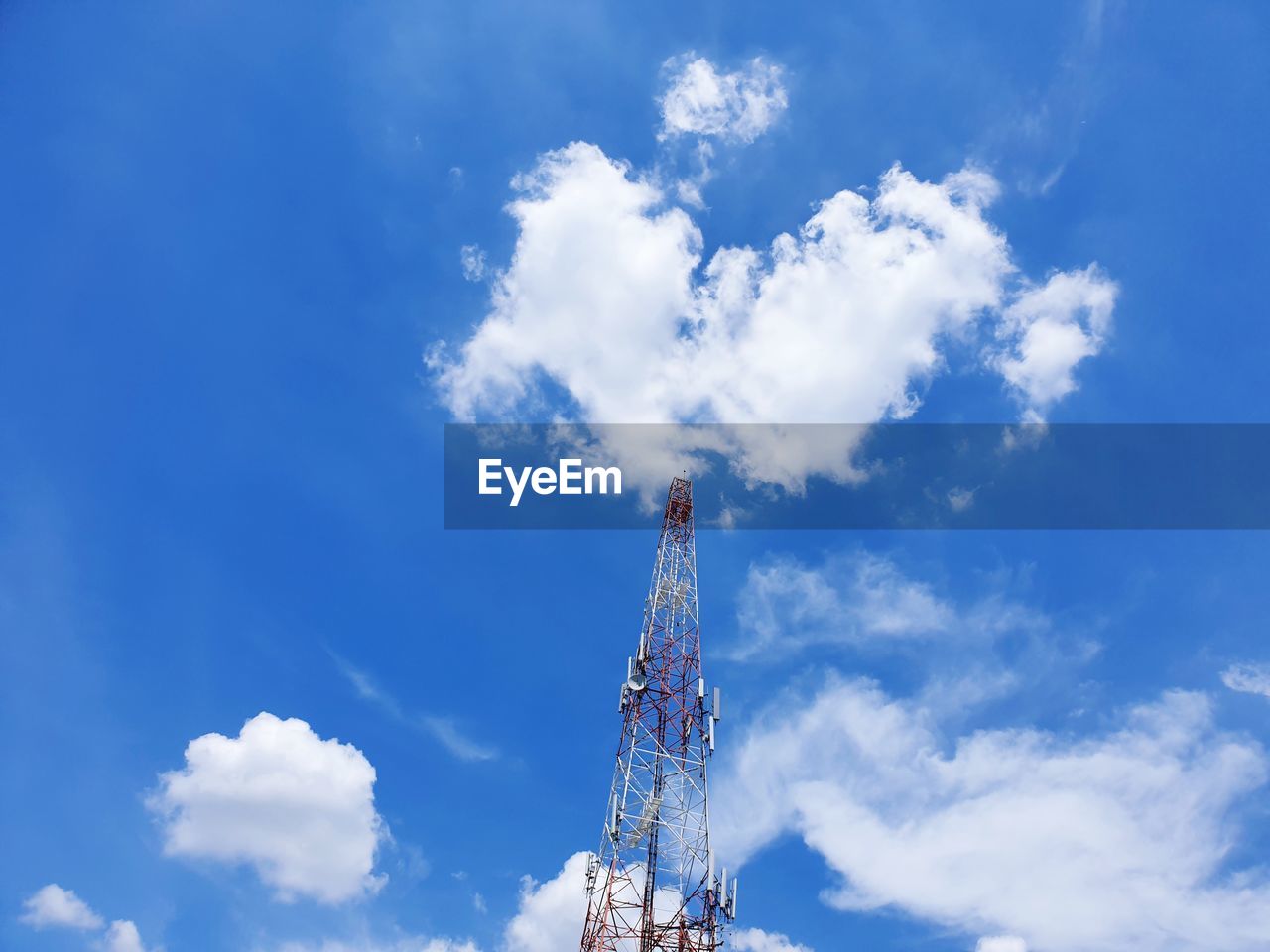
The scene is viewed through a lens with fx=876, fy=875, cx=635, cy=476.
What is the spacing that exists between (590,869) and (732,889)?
1127 centimetres

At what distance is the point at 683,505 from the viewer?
3223 inches

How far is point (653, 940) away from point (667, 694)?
734 inches

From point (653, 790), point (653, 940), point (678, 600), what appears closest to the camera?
point (653, 940)

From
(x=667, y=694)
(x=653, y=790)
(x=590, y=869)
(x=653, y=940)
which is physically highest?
(x=667, y=694)

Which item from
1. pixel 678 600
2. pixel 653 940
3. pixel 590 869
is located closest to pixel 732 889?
pixel 653 940

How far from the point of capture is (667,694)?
246 ft

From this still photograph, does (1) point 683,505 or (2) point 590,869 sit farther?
(1) point 683,505

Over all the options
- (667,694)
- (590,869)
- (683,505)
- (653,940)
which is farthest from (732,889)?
(683,505)

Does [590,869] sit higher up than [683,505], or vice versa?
[683,505]

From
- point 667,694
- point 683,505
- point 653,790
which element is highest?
point 683,505

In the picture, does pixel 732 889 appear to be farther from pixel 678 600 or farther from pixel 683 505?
pixel 683 505

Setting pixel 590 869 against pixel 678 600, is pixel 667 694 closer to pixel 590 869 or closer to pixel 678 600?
pixel 678 600

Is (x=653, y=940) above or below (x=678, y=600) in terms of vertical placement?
below

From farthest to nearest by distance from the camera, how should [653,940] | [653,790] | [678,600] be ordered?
[678,600] < [653,790] < [653,940]
